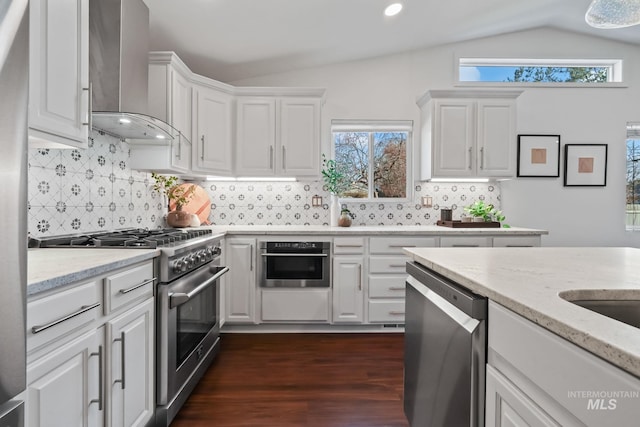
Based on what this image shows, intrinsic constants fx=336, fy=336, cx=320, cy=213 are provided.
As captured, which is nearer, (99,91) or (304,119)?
(99,91)

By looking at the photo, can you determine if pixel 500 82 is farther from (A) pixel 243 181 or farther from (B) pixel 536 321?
(B) pixel 536 321

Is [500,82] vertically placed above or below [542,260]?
above

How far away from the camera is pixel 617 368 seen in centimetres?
54

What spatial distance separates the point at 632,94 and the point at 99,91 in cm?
524

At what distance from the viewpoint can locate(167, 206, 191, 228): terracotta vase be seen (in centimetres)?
301

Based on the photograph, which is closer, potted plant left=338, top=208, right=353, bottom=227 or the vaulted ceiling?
the vaulted ceiling

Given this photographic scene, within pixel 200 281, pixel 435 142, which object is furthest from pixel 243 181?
pixel 435 142

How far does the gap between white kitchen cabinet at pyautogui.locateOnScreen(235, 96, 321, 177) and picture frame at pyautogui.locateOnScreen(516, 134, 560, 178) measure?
7.70 ft

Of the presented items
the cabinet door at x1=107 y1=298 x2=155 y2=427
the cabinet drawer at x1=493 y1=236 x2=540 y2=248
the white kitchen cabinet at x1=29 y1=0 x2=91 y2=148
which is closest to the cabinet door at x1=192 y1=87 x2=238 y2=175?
the white kitchen cabinet at x1=29 y1=0 x2=91 y2=148

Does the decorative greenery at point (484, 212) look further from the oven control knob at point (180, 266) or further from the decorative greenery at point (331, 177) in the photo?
the oven control knob at point (180, 266)

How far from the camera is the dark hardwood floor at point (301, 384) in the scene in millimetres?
1853

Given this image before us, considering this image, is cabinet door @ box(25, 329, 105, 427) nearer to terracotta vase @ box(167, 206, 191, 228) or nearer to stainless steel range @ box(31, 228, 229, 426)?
stainless steel range @ box(31, 228, 229, 426)

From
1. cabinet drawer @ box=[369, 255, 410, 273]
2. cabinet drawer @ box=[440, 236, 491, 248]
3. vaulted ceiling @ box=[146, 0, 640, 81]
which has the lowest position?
cabinet drawer @ box=[369, 255, 410, 273]

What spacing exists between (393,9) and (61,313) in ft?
10.3
